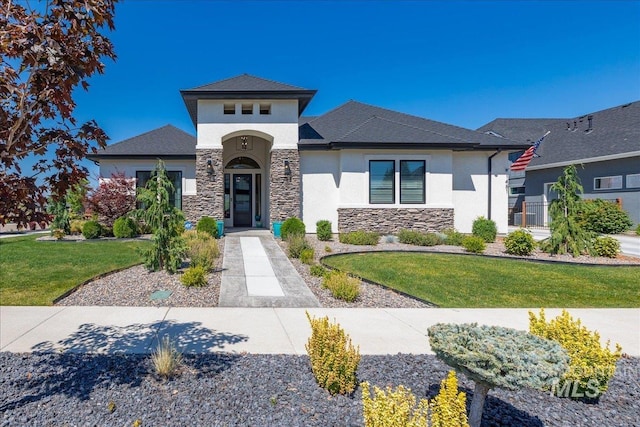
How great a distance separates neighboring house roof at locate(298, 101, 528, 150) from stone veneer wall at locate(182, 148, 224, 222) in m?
3.85

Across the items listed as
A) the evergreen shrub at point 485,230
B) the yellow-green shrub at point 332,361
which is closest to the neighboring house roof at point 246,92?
the evergreen shrub at point 485,230

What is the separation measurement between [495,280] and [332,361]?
6304mm

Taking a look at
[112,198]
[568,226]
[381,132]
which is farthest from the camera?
[381,132]

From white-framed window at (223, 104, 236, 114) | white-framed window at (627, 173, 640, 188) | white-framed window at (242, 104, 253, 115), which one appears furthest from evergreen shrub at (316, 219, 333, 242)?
white-framed window at (627, 173, 640, 188)

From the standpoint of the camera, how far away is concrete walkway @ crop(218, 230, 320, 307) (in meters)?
6.30

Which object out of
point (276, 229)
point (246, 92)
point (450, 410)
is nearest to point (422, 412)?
point (450, 410)

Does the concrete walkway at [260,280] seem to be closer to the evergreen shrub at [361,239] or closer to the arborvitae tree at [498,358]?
the evergreen shrub at [361,239]

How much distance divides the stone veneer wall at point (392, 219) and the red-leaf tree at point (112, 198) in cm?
946

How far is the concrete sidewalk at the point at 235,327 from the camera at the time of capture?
4199 mm

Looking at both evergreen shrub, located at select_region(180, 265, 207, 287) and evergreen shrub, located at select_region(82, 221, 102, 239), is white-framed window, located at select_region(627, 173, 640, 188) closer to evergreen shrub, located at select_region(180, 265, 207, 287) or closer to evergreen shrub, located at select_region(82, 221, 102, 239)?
evergreen shrub, located at select_region(180, 265, 207, 287)

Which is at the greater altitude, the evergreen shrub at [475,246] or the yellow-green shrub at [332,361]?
the evergreen shrub at [475,246]

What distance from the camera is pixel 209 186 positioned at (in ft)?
48.0

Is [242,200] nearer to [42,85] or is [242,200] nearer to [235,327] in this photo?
[235,327]

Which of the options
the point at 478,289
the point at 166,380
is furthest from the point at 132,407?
the point at 478,289
